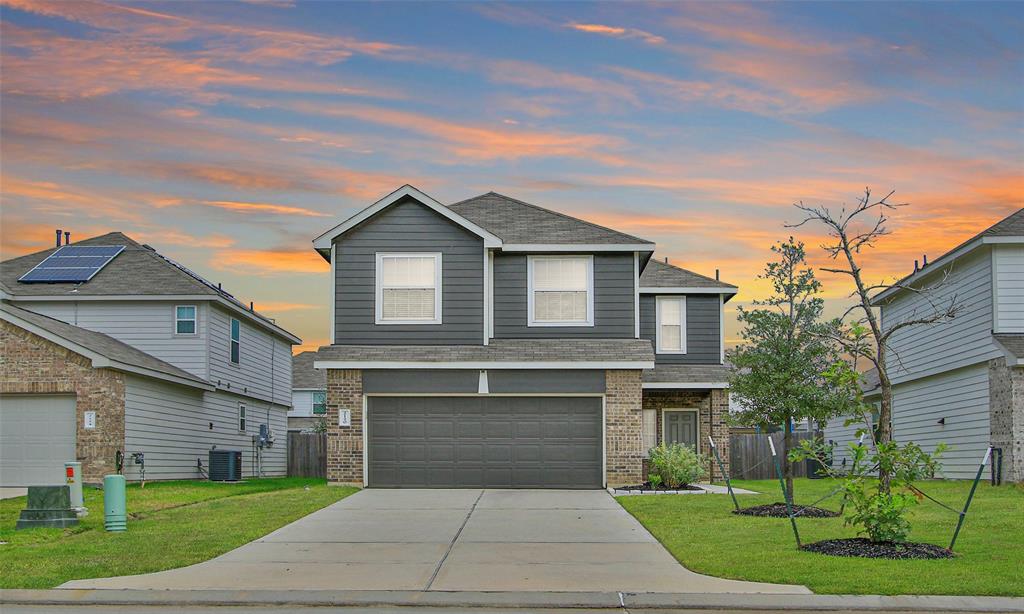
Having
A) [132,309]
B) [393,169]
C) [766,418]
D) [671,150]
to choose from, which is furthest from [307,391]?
[766,418]

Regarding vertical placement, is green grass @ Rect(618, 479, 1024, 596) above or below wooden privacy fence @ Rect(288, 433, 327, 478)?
above

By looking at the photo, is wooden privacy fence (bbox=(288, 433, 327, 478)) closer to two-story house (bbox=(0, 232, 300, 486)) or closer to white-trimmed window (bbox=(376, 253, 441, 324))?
two-story house (bbox=(0, 232, 300, 486))

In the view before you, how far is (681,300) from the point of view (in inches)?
1331

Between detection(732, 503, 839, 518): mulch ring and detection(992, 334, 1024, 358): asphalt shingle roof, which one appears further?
detection(992, 334, 1024, 358): asphalt shingle roof

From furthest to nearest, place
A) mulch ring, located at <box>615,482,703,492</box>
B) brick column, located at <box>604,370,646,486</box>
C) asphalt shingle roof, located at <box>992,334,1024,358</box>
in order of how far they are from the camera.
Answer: brick column, located at <box>604,370,646,486</box>
asphalt shingle roof, located at <box>992,334,1024,358</box>
mulch ring, located at <box>615,482,703,492</box>

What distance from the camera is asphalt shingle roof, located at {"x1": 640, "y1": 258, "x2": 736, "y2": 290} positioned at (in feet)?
110

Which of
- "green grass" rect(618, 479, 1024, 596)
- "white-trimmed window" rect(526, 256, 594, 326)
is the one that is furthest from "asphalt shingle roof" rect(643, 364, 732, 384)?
"green grass" rect(618, 479, 1024, 596)

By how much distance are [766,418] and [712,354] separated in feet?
47.2

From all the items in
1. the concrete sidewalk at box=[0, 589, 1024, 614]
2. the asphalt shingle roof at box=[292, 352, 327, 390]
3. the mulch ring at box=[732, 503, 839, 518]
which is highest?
the asphalt shingle roof at box=[292, 352, 327, 390]

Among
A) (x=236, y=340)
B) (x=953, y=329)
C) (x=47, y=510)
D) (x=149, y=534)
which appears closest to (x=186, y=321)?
(x=236, y=340)

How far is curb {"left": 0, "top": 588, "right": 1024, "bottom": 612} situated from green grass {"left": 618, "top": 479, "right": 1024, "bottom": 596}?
37 centimetres

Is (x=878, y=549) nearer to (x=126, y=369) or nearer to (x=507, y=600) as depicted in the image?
(x=507, y=600)

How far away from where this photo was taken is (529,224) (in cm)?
2797

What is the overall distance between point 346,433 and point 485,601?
1461cm
